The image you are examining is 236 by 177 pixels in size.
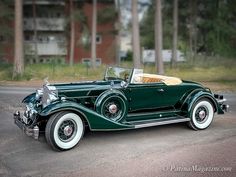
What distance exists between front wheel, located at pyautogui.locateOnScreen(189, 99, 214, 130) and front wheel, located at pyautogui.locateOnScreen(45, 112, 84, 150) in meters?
2.74

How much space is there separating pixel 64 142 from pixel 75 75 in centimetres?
1563

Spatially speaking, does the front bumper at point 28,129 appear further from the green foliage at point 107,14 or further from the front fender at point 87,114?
the green foliage at point 107,14

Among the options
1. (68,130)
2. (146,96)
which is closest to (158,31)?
(146,96)

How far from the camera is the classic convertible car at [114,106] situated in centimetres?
683

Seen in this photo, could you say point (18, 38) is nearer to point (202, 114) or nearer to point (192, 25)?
point (202, 114)

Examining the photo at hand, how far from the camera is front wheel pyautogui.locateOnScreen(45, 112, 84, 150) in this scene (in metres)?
6.68

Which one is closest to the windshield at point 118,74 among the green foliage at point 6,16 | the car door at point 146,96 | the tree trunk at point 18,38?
the car door at point 146,96

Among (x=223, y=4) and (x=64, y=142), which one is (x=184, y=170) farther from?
(x=223, y=4)

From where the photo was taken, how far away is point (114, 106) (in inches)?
296

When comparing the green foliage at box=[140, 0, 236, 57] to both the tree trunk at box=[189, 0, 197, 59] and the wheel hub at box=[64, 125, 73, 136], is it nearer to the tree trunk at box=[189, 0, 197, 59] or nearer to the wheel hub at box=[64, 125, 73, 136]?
the tree trunk at box=[189, 0, 197, 59]

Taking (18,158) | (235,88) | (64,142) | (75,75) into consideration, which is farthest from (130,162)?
(75,75)

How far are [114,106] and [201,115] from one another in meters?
2.21

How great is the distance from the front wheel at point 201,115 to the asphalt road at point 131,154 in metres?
0.19

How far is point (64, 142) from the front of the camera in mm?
6824
